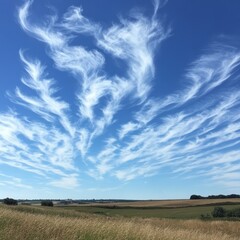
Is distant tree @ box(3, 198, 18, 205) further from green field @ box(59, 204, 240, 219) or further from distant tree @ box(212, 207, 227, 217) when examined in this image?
distant tree @ box(212, 207, 227, 217)

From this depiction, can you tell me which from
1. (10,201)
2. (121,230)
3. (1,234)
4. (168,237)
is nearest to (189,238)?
(168,237)

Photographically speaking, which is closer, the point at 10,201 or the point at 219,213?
the point at 219,213

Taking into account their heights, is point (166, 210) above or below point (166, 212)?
above

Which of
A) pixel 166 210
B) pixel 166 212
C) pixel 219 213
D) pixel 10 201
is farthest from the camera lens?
pixel 10 201

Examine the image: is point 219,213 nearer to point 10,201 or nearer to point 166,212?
point 166,212

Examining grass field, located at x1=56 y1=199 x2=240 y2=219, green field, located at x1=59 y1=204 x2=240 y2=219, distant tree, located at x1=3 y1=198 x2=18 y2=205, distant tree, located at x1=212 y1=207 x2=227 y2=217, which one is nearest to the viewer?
green field, located at x1=59 y1=204 x2=240 y2=219

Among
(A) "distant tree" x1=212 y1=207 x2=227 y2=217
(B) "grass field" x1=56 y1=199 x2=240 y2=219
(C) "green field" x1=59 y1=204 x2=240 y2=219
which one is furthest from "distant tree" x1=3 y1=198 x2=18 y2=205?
(A) "distant tree" x1=212 y1=207 x2=227 y2=217

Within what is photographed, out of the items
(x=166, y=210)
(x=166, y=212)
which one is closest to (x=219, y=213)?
(x=166, y=212)

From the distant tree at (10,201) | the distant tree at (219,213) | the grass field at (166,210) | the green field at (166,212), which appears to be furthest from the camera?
the distant tree at (10,201)

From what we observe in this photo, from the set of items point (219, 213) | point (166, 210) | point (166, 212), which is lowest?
point (219, 213)

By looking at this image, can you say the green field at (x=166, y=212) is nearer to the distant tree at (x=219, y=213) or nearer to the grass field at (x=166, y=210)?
the grass field at (x=166, y=210)

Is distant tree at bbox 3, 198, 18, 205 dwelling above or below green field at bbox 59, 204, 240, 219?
above

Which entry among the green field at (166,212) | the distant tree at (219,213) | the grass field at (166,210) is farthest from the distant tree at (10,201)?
the distant tree at (219,213)

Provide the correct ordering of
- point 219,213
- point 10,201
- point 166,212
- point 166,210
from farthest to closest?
point 10,201
point 166,210
point 166,212
point 219,213
